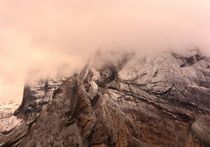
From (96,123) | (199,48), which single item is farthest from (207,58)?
(96,123)

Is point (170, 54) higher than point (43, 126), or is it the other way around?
point (170, 54)

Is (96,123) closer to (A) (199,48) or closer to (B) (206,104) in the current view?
(B) (206,104)

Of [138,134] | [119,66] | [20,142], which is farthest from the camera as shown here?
[119,66]

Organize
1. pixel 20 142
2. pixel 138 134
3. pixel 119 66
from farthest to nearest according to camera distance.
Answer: pixel 119 66 < pixel 20 142 < pixel 138 134

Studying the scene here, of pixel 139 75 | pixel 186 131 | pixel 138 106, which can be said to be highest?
pixel 139 75

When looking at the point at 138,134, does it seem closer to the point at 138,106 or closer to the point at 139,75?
the point at 138,106

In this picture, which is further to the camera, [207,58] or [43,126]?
[207,58]
